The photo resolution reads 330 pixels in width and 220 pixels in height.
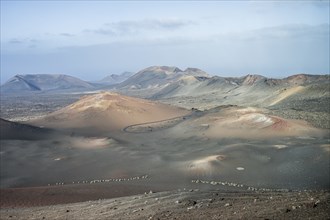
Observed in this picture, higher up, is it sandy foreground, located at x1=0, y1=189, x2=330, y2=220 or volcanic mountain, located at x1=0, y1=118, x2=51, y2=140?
sandy foreground, located at x1=0, y1=189, x2=330, y2=220

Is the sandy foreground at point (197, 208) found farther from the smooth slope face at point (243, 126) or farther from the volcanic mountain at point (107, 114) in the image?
the volcanic mountain at point (107, 114)

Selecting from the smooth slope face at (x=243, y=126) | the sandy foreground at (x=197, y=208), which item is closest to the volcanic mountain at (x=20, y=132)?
the smooth slope face at (x=243, y=126)

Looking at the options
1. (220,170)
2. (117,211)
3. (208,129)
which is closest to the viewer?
(117,211)

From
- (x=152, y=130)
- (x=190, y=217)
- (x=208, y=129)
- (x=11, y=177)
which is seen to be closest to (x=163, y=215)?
(x=190, y=217)

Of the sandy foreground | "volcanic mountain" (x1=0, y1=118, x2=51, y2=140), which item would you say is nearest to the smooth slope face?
"volcanic mountain" (x1=0, y1=118, x2=51, y2=140)

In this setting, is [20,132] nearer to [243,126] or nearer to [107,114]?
[107,114]

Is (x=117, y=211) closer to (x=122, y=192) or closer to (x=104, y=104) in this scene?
(x=122, y=192)

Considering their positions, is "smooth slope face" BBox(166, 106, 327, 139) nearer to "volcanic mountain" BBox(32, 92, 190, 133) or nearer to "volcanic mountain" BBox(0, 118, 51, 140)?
"volcanic mountain" BBox(32, 92, 190, 133)
